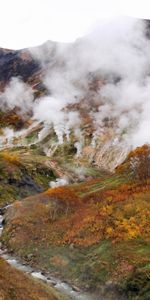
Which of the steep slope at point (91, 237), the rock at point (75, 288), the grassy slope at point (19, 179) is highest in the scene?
the grassy slope at point (19, 179)

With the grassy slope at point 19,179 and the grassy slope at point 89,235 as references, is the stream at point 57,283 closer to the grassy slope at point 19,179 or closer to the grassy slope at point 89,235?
the grassy slope at point 89,235

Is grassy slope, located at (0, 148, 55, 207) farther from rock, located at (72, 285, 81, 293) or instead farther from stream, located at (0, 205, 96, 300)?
rock, located at (72, 285, 81, 293)

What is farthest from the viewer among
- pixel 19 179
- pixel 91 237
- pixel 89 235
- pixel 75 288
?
pixel 19 179

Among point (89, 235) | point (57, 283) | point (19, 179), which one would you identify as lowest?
point (57, 283)

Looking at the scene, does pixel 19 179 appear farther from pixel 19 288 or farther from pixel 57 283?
pixel 19 288

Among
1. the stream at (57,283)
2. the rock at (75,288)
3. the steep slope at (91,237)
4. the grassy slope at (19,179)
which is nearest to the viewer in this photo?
the stream at (57,283)

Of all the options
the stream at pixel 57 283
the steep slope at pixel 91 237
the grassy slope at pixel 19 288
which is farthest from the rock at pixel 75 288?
the grassy slope at pixel 19 288

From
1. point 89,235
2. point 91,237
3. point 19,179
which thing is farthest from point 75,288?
point 19,179

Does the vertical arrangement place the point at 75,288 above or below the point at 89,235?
below

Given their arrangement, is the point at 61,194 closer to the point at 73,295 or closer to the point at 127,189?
the point at 127,189
